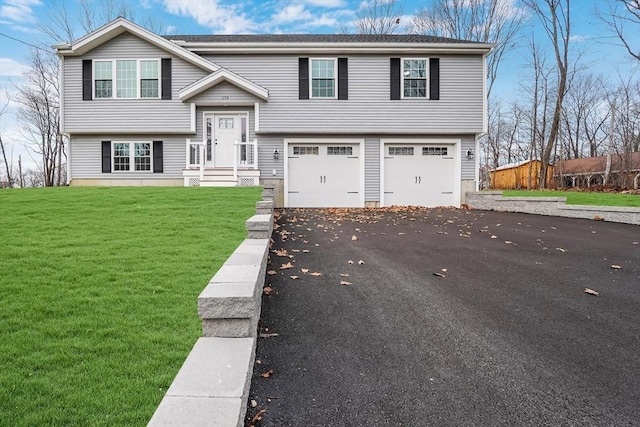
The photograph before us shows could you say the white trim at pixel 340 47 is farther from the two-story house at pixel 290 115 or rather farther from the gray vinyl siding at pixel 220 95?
the gray vinyl siding at pixel 220 95

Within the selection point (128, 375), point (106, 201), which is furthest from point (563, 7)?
point (128, 375)

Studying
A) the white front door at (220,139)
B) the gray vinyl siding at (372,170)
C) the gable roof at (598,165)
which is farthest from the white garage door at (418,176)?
the gable roof at (598,165)

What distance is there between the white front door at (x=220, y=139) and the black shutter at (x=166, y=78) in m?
1.59

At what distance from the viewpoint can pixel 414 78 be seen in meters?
13.7

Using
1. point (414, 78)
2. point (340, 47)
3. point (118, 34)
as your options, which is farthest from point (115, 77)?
point (414, 78)

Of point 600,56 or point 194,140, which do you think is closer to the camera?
point 194,140

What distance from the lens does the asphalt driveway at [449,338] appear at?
7.16 ft

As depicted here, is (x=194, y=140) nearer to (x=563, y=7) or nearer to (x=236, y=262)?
(x=236, y=262)

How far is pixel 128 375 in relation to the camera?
7.26 ft

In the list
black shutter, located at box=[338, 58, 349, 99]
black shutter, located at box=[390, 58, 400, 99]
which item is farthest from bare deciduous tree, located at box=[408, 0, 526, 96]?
black shutter, located at box=[338, 58, 349, 99]

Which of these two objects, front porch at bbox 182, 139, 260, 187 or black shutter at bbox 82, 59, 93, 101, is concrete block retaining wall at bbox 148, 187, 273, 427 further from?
black shutter at bbox 82, 59, 93, 101

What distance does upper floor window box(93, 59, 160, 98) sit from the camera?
13.3 m

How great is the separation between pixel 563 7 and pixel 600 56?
140 inches

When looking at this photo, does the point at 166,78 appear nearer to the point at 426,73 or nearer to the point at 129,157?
the point at 129,157
